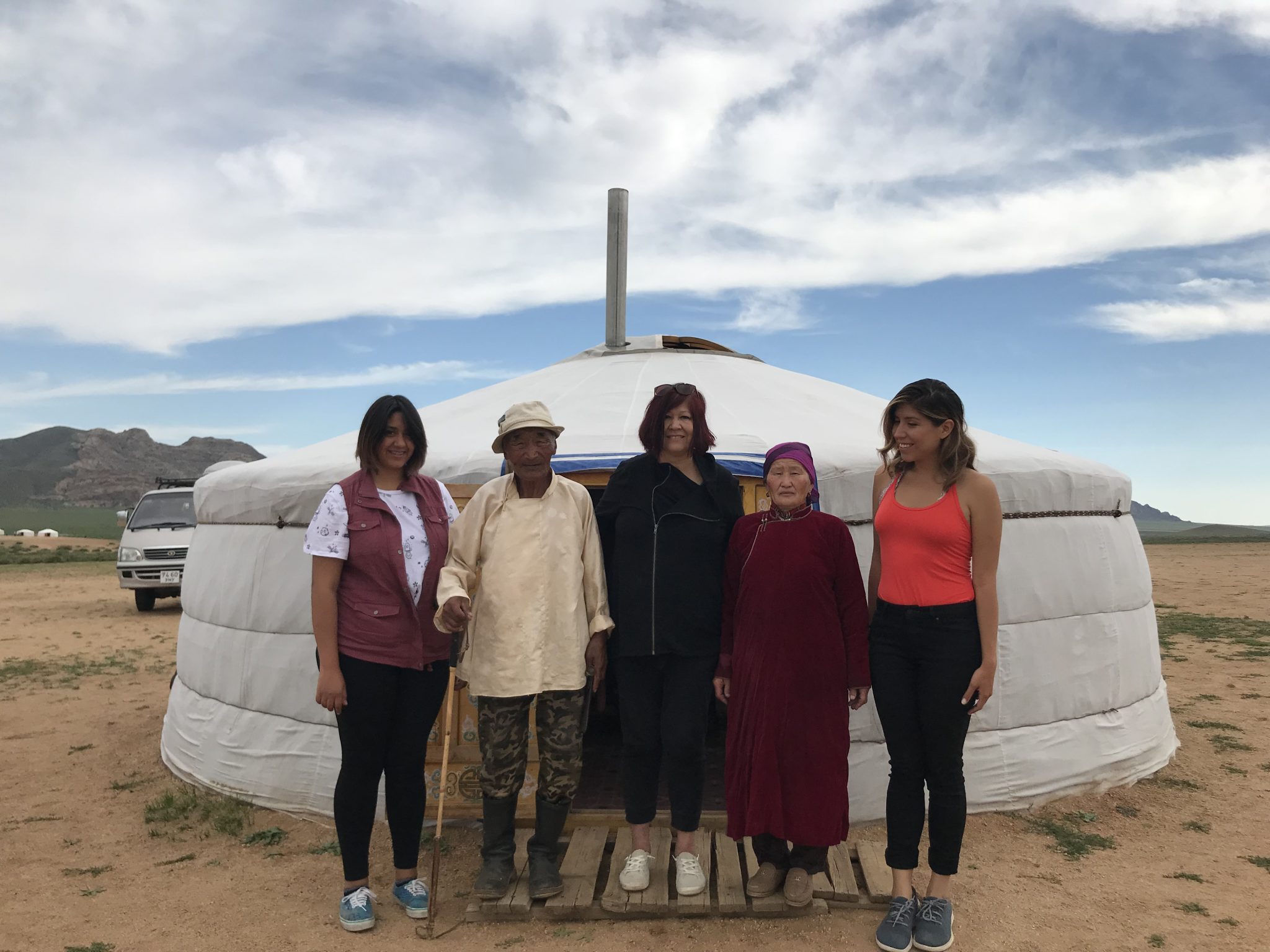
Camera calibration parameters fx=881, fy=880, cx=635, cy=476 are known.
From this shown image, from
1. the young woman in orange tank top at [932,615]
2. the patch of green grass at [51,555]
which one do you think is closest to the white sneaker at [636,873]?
the young woman in orange tank top at [932,615]

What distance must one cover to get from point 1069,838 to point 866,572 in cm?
124

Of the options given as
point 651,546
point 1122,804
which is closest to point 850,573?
point 651,546

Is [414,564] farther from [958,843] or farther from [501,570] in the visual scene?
[958,843]

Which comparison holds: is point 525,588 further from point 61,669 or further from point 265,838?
point 61,669

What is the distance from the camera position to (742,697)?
8.20 feet

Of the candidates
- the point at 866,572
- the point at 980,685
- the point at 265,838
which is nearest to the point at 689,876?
the point at 980,685

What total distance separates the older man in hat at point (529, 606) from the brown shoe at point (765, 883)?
623 mm

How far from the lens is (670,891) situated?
9.04 feet

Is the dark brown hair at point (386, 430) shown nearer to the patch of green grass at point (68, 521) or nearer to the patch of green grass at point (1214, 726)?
the patch of green grass at point (1214, 726)

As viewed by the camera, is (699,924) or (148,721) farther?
(148,721)

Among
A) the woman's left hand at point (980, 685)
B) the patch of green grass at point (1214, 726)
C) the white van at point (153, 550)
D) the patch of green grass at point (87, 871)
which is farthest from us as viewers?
the white van at point (153, 550)

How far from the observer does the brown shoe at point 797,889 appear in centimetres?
262

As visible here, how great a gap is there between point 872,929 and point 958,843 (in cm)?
42

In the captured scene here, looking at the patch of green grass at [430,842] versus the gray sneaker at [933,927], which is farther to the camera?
the patch of green grass at [430,842]
